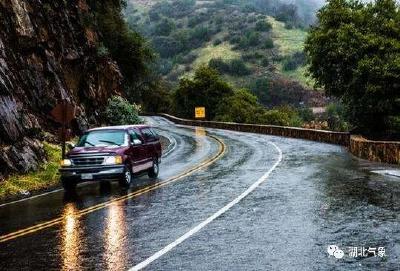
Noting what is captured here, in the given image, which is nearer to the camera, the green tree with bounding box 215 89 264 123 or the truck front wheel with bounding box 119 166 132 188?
the truck front wheel with bounding box 119 166 132 188

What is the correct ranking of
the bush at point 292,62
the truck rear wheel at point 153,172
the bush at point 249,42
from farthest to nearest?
1. the bush at point 249,42
2. the bush at point 292,62
3. the truck rear wheel at point 153,172

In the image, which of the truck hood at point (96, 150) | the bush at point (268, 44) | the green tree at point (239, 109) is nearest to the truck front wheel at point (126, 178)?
the truck hood at point (96, 150)

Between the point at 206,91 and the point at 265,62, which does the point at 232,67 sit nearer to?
the point at 265,62

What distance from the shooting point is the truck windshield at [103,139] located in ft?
56.9

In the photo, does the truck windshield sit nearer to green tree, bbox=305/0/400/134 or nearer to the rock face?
the rock face

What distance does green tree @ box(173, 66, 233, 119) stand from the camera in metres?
103

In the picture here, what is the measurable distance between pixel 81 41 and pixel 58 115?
19581 millimetres

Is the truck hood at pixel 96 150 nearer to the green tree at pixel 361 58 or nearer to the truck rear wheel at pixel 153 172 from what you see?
the truck rear wheel at pixel 153 172

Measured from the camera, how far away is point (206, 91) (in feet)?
336

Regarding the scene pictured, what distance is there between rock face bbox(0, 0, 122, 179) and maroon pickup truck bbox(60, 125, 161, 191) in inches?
133

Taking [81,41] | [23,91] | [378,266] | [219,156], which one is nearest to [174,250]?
[378,266]

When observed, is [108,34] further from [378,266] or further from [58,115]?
[378,266]

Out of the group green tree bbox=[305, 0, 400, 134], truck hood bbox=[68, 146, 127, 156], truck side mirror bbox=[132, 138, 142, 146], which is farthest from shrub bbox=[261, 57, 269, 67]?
truck hood bbox=[68, 146, 127, 156]

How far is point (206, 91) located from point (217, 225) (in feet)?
306
